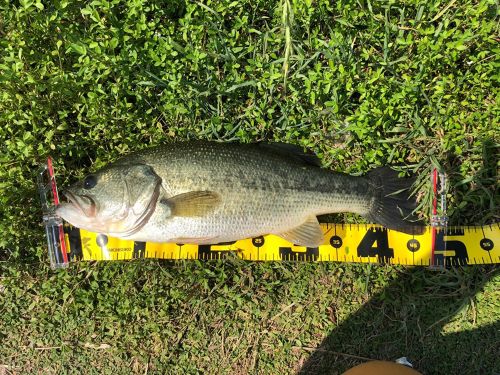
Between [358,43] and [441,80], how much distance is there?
75 centimetres

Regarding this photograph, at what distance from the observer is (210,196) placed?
2.97 metres

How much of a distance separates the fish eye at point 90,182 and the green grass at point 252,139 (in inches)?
20.9

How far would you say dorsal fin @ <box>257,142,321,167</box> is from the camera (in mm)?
3330

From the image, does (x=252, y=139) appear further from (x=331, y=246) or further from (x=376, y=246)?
(x=376, y=246)

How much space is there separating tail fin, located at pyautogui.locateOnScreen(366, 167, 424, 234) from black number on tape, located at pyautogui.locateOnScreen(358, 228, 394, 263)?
154 mm

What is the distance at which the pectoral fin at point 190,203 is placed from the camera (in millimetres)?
2936

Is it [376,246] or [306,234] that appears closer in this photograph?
[306,234]

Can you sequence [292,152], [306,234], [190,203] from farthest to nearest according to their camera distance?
[292,152] → [306,234] → [190,203]

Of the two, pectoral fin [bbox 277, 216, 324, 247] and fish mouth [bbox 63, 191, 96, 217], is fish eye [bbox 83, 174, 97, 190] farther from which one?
pectoral fin [bbox 277, 216, 324, 247]

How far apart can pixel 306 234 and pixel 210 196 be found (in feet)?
2.77

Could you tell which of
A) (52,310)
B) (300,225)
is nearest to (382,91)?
(300,225)

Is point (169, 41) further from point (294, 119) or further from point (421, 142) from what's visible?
point (421, 142)

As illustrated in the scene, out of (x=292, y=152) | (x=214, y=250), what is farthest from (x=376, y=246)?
(x=214, y=250)

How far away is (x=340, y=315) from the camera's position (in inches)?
140
